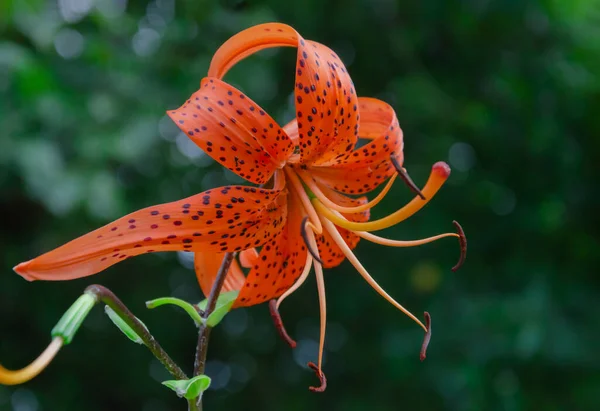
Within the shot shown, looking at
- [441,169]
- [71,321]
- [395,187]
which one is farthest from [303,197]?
[395,187]

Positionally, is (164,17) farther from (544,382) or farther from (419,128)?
(544,382)

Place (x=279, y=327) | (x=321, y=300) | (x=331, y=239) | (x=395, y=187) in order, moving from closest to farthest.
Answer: (x=279, y=327) < (x=321, y=300) < (x=331, y=239) < (x=395, y=187)

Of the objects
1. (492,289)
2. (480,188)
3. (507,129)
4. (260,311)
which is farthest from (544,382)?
(260,311)

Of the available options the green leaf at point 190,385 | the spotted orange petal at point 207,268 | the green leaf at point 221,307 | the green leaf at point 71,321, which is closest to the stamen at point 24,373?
the green leaf at point 71,321

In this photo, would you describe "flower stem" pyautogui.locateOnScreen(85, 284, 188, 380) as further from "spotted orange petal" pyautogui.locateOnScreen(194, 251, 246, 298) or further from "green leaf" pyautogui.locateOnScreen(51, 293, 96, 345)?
"spotted orange petal" pyautogui.locateOnScreen(194, 251, 246, 298)

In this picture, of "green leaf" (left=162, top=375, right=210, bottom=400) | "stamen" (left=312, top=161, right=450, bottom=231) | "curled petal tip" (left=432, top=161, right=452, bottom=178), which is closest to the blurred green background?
"stamen" (left=312, top=161, right=450, bottom=231)

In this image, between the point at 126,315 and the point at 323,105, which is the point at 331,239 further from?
the point at 126,315
